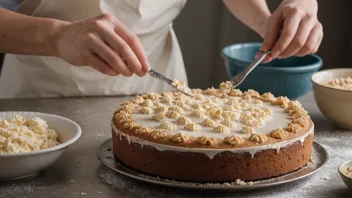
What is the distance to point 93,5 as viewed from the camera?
2.18 metres

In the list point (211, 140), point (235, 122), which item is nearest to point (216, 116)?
point (235, 122)

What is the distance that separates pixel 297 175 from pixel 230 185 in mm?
198

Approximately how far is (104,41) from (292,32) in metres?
0.61

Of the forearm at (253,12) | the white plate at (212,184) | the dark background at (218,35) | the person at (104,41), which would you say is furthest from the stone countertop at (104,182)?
the dark background at (218,35)

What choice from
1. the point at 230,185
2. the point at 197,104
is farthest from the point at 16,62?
the point at 230,185

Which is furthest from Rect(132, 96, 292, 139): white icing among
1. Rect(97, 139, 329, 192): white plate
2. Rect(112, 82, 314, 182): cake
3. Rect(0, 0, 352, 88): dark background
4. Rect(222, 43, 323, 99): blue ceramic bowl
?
Rect(0, 0, 352, 88): dark background

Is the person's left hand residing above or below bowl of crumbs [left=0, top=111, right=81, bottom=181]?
above

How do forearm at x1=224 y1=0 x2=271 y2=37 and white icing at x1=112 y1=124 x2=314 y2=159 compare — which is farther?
forearm at x1=224 y1=0 x2=271 y2=37

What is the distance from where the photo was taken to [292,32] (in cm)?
192

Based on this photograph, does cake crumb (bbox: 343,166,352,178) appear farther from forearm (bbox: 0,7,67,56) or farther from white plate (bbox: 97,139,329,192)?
forearm (bbox: 0,7,67,56)

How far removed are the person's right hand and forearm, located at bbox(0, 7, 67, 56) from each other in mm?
89

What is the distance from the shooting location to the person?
1635 millimetres

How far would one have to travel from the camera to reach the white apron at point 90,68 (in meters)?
2.20

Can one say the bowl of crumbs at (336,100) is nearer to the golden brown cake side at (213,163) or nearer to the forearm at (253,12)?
the forearm at (253,12)
